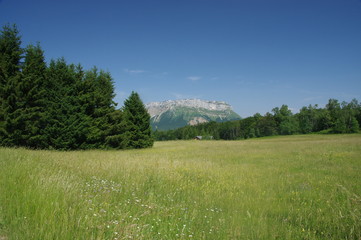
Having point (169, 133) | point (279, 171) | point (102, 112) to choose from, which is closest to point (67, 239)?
point (279, 171)

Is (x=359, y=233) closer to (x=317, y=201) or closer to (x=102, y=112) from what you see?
(x=317, y=201)

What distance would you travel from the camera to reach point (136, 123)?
114 ft

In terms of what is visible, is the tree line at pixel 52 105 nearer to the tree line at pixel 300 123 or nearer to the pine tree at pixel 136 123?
the pine tree at pixel 136 123

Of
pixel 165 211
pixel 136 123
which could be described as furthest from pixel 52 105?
pixel 165 211

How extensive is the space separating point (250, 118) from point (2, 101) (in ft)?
449

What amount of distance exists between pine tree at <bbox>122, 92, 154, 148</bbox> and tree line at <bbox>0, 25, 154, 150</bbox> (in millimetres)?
1438

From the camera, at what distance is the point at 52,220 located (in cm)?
294

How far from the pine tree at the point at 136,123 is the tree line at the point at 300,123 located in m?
83.0

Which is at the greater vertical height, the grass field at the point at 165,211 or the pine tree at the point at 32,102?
the pine tree at the point at 32,102

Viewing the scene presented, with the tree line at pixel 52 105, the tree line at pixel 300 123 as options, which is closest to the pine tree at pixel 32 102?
the tree line at pixel 52 105

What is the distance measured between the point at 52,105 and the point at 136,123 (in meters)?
14.0

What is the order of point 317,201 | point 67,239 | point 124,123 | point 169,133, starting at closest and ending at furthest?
point 67,239, point 317,201, point 124,123, point 169,133

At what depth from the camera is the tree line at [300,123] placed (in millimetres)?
86575

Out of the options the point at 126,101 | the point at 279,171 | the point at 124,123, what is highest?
the point at 126,101
